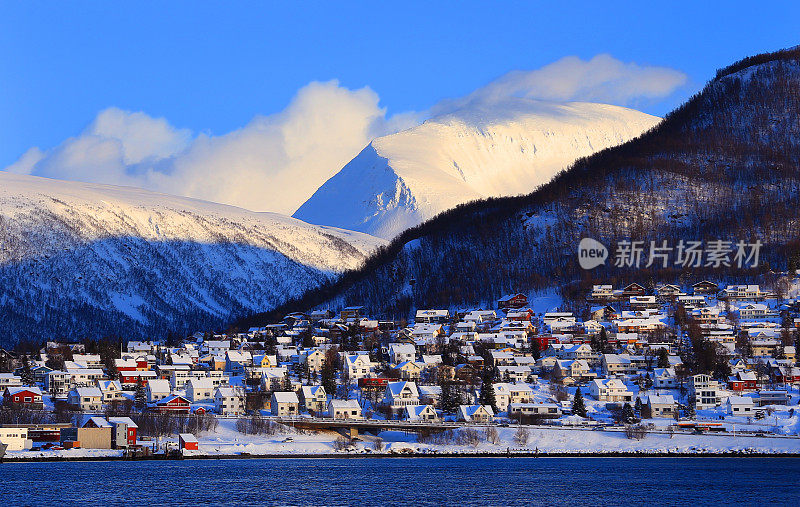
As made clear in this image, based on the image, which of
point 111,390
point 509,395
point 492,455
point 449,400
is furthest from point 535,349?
point 111,390

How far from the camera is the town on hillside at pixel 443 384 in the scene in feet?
426

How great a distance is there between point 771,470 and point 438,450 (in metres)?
32.0

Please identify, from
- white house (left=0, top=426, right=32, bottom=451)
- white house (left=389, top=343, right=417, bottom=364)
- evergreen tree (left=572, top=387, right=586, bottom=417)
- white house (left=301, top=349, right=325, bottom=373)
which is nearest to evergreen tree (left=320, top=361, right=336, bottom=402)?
white house (left=301, top=349, right=325, bottom=373)

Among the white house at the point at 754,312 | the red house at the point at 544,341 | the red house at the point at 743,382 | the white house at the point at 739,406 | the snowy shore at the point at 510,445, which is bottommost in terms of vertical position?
the snowy shore at the point at 510,445

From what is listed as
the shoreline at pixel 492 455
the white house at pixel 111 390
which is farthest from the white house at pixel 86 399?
the shoreline at pixel 492 455

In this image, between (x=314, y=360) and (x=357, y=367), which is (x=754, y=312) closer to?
(x=357, y=367)

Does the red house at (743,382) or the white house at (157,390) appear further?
the red house at (743,382)

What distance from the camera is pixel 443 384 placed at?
15162cm

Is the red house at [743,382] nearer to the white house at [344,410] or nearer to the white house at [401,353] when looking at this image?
the white house at [401,353]

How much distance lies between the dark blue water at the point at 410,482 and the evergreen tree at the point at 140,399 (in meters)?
29.0

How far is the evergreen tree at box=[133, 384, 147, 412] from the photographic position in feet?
472

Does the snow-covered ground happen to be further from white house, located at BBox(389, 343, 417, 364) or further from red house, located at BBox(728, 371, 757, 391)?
white house, located at BBox(389, 343, 417, 364)

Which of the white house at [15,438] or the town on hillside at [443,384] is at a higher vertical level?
the town on hillside at [443,384]

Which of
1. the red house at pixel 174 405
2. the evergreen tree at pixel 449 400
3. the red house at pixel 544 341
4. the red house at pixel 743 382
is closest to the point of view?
the red house at pixel 174 405
